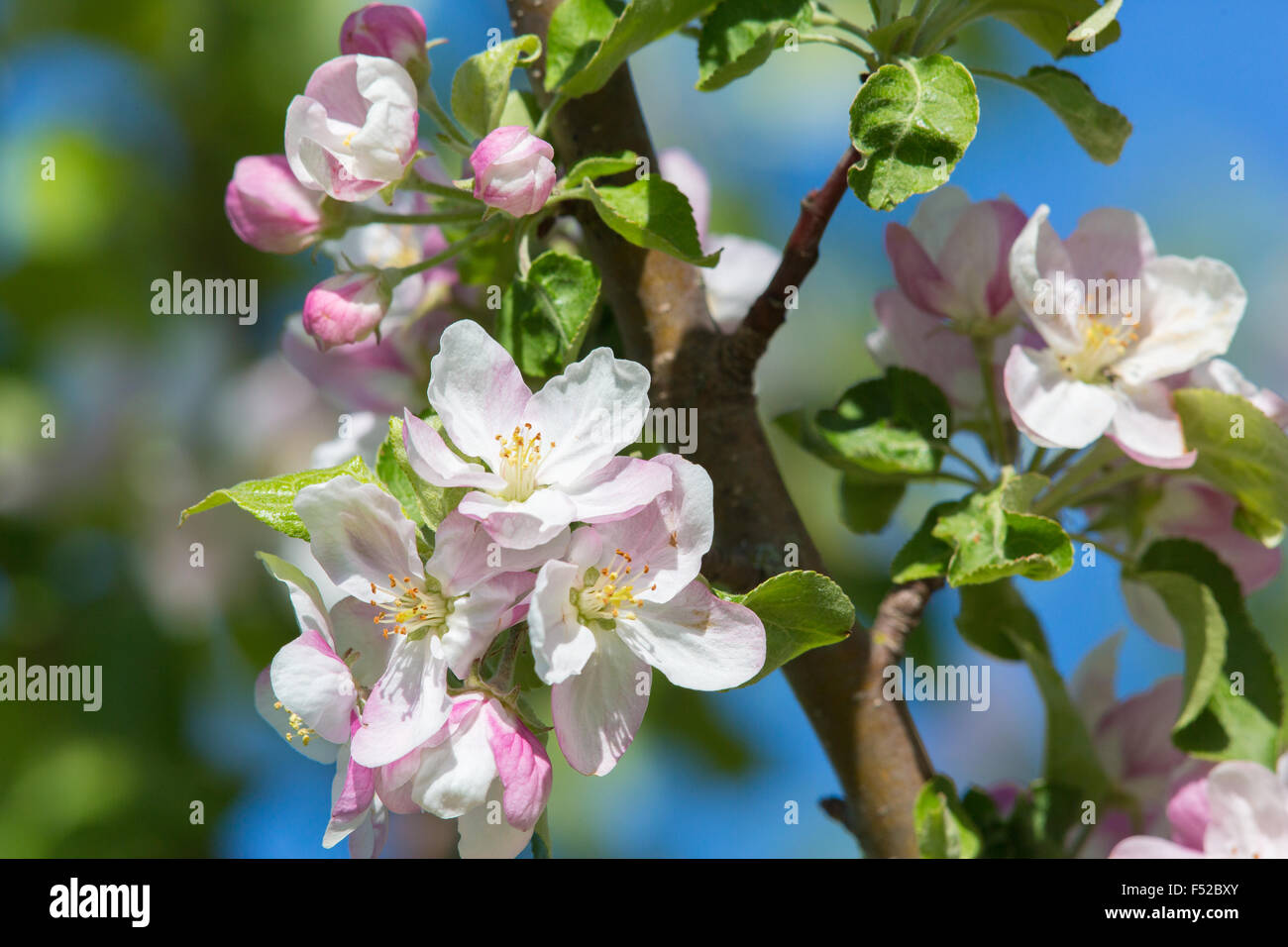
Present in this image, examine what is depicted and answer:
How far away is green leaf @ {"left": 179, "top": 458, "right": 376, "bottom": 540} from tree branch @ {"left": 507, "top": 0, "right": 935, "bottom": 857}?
0.32 meters

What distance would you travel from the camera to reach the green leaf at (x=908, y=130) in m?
0.86

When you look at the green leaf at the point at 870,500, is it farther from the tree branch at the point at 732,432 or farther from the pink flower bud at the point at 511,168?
the pink flower bud at the point at 511,168

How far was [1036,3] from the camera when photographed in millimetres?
985

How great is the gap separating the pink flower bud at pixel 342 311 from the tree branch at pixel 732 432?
0.22 metres

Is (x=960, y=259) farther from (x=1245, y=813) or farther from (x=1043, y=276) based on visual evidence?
(x=1245, y=813)

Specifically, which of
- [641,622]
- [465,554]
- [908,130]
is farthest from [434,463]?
[908,130]

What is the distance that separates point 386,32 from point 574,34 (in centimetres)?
16

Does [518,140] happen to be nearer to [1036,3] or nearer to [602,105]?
[602,105]

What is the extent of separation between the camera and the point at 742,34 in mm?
941

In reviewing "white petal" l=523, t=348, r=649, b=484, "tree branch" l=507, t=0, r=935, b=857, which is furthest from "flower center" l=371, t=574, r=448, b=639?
"tree branch" l=507, t=0, r=935, b=857

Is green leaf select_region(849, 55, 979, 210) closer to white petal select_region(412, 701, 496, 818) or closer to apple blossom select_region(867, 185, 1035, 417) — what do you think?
apple blossom select_region(867, 185, 1035, 417)

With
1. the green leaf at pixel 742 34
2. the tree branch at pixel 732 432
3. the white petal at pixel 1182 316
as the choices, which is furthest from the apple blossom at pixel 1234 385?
the green leaf at pixel 742 34

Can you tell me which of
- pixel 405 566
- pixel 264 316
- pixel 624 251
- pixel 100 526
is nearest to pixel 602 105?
pixel 624 251
